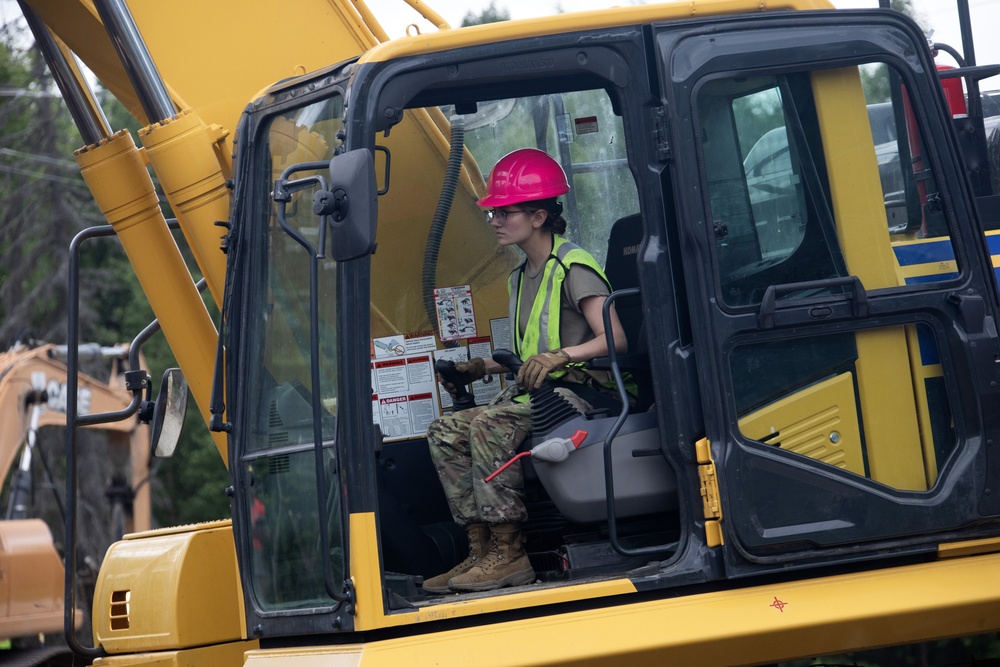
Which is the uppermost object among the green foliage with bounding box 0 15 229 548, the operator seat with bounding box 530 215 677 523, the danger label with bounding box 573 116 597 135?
the green foliage with bounding box 0 15 229 548

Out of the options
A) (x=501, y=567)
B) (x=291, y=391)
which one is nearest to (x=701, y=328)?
(x=501, y=567)

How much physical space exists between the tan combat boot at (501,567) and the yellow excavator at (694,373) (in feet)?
0.42

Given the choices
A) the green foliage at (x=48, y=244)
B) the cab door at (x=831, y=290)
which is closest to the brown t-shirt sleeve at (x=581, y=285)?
the cab door at (x=831, y=290)

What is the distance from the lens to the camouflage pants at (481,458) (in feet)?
13.1

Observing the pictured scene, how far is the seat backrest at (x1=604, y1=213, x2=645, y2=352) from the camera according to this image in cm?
440

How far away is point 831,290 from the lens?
3742 millimetres

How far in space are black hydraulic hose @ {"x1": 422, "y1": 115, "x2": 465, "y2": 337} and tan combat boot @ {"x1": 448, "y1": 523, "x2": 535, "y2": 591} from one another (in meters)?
1.22

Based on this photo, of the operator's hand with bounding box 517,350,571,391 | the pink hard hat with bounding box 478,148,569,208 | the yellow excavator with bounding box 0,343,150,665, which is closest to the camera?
the operator's hand with bounding box 517,350,571,391

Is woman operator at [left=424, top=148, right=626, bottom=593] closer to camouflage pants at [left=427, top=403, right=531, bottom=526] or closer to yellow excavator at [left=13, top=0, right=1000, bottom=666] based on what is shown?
camouflage pants at [left=427, top=403, right=531, bottom=526]

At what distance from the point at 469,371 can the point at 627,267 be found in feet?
2.34

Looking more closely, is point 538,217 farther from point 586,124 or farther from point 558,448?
point 558,448

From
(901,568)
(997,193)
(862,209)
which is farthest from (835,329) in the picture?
(997,193)

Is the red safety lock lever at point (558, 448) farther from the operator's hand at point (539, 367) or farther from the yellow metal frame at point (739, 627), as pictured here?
the yellow metal frame at point (739, 627)

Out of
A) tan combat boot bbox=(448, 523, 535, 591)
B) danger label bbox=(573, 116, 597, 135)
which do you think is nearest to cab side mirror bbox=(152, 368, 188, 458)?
tan combat boot bbox=(448, 523, 535, 591)
